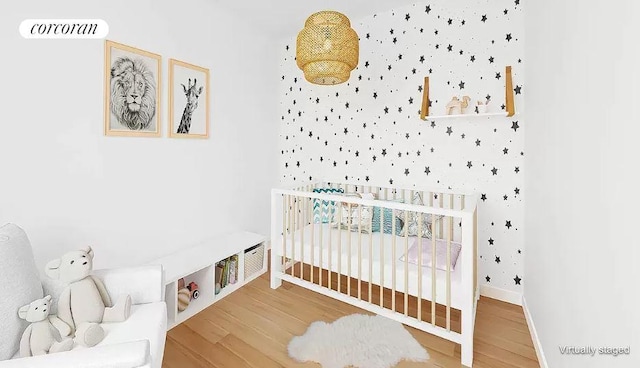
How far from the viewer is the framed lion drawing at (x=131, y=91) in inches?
79.4

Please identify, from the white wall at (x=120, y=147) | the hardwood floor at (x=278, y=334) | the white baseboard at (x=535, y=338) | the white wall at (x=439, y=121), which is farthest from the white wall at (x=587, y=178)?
the white wall at (x=120, y=147)

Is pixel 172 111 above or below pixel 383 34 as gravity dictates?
below

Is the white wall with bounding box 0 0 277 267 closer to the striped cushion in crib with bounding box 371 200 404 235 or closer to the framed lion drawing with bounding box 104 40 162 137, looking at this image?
the framed lion drawing with bounding box 104 40 162 137

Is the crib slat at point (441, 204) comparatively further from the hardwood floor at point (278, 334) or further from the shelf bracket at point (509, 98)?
the shelf bracket at point (509, 98)

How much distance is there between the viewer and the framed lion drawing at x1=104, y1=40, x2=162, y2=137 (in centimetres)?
202

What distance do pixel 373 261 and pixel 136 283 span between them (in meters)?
1.46

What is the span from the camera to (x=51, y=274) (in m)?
1.41

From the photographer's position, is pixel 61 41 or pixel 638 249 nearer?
pixel 638 249

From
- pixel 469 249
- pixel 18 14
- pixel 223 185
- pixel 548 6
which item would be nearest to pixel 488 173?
pixel 469 249

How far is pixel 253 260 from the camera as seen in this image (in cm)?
281

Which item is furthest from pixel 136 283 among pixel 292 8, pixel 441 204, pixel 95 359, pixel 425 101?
pixel 292 8

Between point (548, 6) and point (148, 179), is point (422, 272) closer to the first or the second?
point (548, 6)

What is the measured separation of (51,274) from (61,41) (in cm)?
139

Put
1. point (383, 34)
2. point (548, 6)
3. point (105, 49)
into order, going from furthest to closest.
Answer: point (383, 34)
point (105, 49)
point (548, 6)
